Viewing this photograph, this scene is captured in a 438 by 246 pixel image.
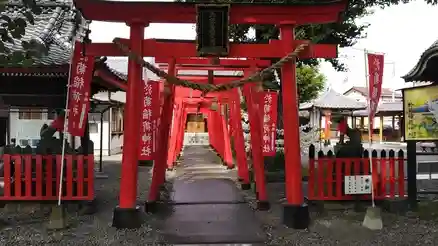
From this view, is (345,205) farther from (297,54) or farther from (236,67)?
(236,67)

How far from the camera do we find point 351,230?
7738mm

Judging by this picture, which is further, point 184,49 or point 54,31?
point 54,31

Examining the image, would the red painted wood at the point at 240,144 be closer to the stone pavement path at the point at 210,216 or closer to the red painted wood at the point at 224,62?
the stone pavement path at the point at 210,216

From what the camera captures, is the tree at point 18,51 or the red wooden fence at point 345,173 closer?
the tree at point 18,51

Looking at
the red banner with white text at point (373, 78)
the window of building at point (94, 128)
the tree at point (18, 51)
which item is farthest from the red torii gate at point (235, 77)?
the window of building at point (94, 128)

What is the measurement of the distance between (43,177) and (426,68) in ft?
25.5

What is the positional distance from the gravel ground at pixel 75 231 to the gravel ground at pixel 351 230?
211 cm

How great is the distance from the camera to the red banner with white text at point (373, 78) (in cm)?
849

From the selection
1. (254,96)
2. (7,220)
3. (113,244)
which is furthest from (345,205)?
(7,220)

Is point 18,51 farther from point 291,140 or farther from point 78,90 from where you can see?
point 291,140

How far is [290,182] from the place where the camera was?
8.03m

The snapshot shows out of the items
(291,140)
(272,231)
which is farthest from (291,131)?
(272,231)

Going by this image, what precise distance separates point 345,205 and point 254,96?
3074mm

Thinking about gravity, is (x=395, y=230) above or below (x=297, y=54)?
below
